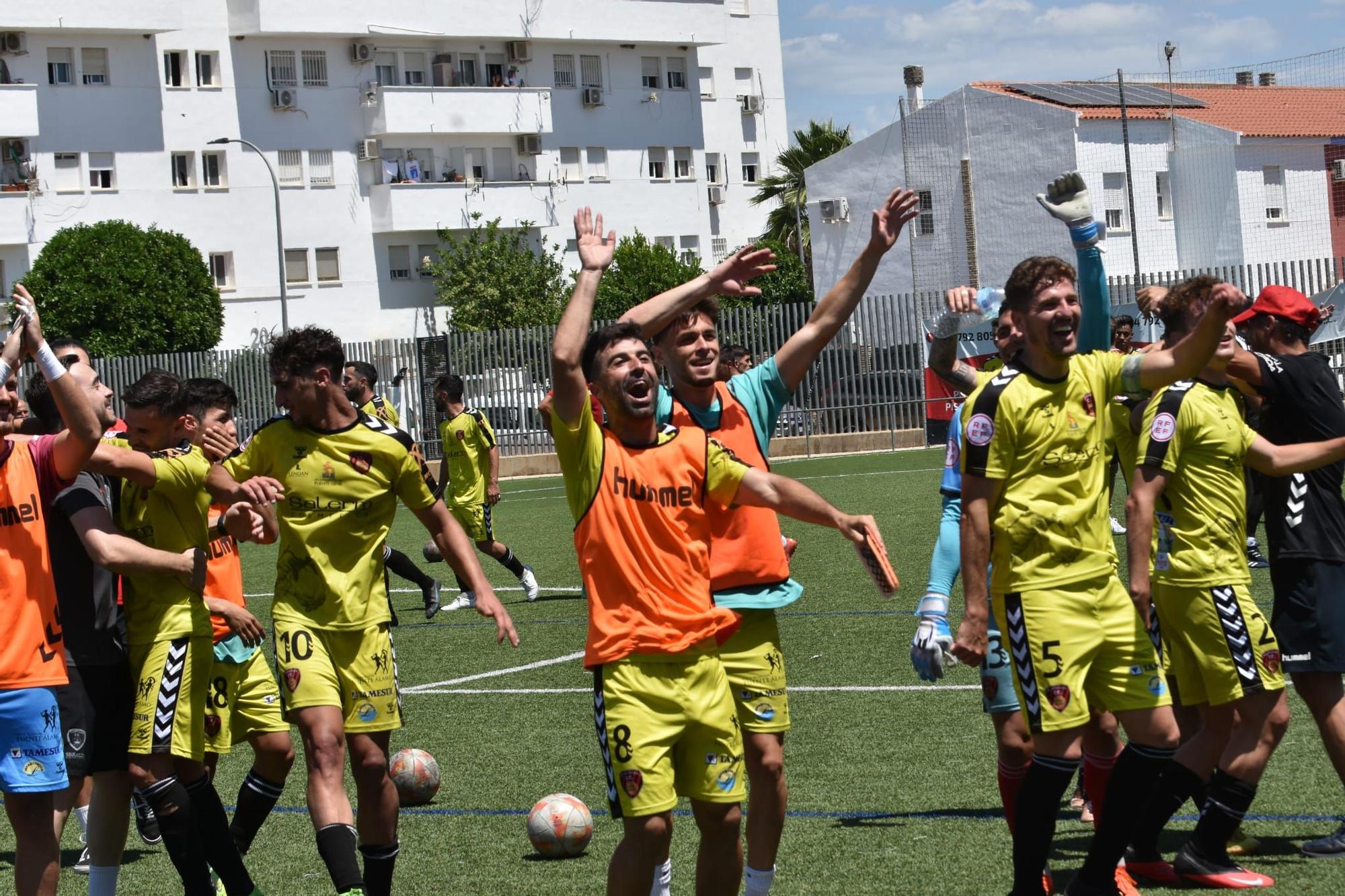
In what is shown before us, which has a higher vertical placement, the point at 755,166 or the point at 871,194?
the point at 755,166

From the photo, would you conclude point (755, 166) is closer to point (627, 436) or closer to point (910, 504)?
point (910, 504)

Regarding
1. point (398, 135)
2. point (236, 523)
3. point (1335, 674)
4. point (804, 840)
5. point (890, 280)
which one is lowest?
point (804, 840)

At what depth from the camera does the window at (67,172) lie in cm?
5444

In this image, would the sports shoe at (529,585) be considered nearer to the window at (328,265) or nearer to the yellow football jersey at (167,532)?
the yellow football jersey at (167,532)

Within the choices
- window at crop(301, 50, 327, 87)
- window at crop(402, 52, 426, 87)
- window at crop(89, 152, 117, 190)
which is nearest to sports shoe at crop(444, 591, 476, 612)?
window at crop(89, 152, 117, 190)

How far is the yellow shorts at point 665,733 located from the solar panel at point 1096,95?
4591 centimetres

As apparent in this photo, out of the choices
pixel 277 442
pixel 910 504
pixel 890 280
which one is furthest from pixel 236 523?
pixel 890 280

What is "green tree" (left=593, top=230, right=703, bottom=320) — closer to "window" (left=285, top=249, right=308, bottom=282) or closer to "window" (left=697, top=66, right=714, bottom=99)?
"window" (left=285, top=249, right=308, bottom=282)

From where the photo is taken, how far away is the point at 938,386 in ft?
110

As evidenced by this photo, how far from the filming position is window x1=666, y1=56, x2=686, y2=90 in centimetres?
6800

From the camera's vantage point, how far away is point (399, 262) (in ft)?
200

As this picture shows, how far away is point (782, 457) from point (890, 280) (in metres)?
21.2

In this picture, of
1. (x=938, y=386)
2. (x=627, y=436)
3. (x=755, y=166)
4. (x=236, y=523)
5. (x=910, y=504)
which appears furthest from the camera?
(x=755, y=166)

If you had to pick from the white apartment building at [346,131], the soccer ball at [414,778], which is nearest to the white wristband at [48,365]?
the soccer ball at [414,778]
